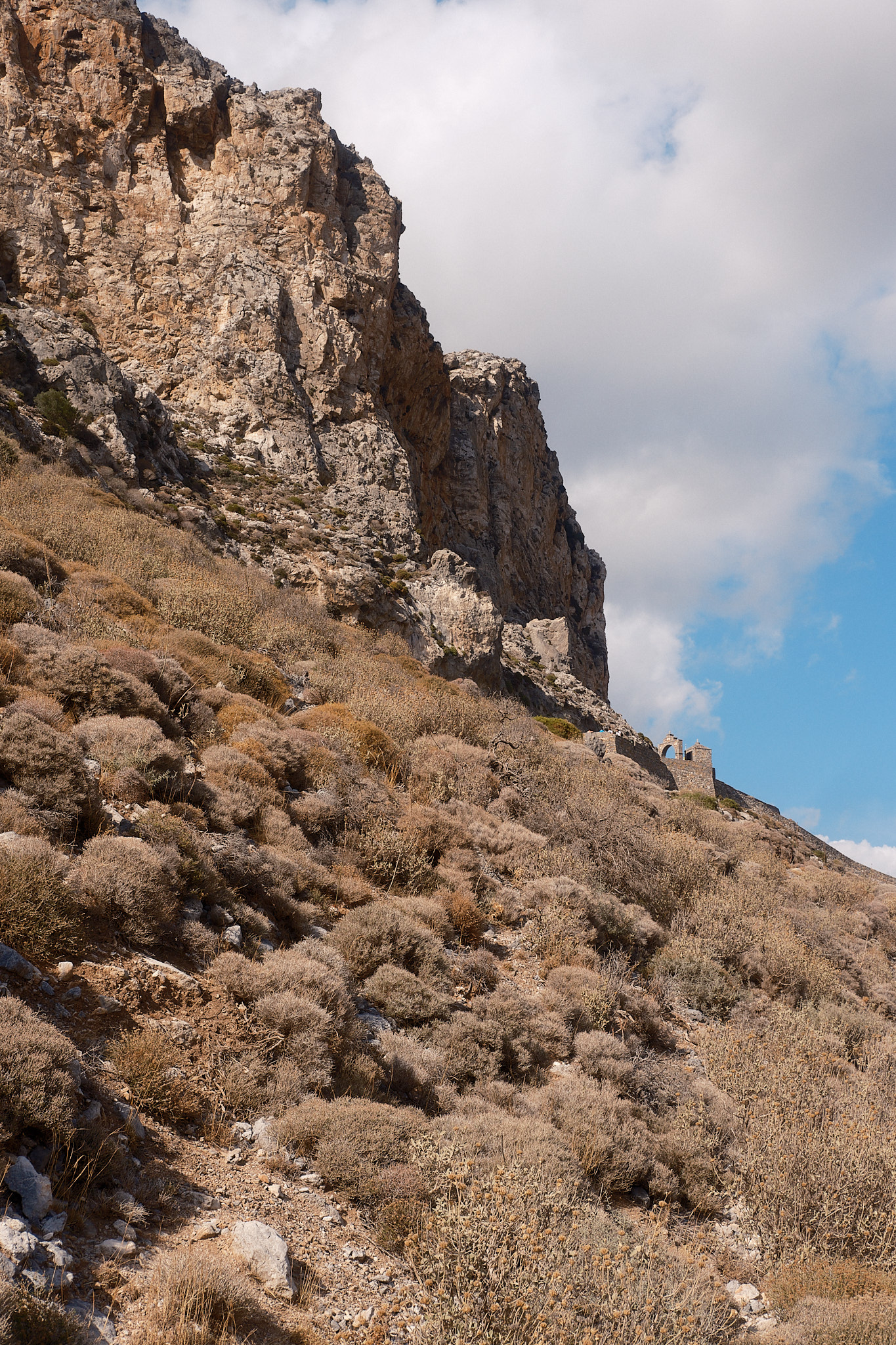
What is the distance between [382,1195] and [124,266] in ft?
113

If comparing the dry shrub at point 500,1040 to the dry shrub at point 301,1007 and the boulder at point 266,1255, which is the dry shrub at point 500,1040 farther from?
the boulder at point 266,1255

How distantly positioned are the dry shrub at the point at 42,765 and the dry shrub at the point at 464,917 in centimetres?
364

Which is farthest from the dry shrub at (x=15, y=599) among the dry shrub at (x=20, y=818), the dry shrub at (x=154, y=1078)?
the dry shrub at (x=154, y=1078)

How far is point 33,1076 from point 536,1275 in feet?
7.27

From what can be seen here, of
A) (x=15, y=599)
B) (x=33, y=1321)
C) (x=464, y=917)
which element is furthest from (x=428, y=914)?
(x=15, y=599)

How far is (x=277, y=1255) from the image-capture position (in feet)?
10.4

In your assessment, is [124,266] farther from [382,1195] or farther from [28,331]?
[382,1195]

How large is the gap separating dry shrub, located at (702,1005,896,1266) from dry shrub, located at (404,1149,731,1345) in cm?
110

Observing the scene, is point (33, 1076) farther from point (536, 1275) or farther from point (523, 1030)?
point (523, 1030)

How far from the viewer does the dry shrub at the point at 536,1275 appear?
3.05 m

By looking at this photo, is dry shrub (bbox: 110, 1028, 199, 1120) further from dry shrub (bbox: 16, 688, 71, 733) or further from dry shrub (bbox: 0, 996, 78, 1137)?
dry shrub (bbox: 16, 688, 71, 733)

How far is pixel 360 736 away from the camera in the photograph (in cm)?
1026

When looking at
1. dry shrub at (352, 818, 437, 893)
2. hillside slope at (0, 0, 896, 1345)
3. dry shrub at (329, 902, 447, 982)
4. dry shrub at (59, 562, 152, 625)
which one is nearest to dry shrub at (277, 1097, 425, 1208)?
hillside slope at (0, 0, 896, 1345)

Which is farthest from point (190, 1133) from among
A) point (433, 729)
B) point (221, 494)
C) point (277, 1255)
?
point (221, 494)
